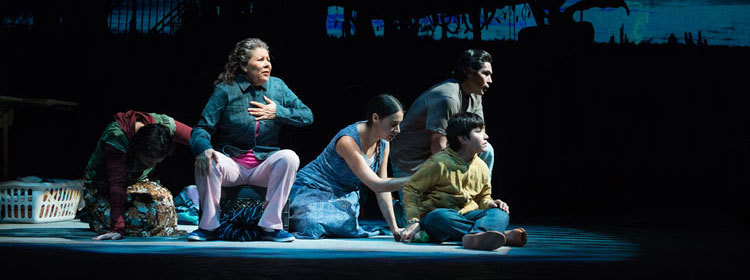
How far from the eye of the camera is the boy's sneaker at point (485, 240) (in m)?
3.51

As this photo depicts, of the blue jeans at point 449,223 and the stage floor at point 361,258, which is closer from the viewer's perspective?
the stage floor at point 361,258

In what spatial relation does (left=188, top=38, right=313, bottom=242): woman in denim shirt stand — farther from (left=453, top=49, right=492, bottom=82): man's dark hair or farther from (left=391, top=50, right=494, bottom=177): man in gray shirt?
(left=453, top=49, right=492, bottom=82): man's dark hair

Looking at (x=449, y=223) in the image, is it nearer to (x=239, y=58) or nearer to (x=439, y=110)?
(x=439, y=110)

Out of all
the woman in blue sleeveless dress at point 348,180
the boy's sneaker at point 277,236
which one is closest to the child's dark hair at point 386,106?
the woman in blue sleeveless dress at point 348,180

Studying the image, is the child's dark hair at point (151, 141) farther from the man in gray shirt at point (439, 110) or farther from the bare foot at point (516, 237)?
the bare foot at point (516, 237)

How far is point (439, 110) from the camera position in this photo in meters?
4.30

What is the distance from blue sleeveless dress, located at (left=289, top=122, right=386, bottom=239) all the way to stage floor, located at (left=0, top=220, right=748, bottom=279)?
0.17 meters

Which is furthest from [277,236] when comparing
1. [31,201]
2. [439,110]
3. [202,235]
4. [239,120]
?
[31,201]

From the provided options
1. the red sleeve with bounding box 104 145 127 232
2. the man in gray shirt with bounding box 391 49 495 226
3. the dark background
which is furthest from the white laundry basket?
the man in gray shirt with bounding box 391 49 495 226

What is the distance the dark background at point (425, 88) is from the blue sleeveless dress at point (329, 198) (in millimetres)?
2181

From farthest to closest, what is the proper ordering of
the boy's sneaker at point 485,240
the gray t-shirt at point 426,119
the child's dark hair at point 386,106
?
the gray t-shirt at point 426,119, the child's dark hair at point 386,106, the boy's sneaker at point 485,240

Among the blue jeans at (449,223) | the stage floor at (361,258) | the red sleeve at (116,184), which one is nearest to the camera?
the stage floor at (361,258)

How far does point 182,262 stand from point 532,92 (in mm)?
4978

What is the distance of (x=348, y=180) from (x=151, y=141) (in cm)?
107
